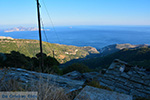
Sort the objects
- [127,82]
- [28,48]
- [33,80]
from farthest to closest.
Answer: [28,48], [127,82], [33,80]

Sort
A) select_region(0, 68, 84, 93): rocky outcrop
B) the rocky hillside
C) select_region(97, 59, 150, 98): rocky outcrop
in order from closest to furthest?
select_region(0, 68, 84, 93): rocky outcrop < select_region(97, 59, 150, 98): rocky outcrop < the rocky hillside

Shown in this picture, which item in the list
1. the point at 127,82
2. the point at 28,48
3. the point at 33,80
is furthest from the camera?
the point at 28,48

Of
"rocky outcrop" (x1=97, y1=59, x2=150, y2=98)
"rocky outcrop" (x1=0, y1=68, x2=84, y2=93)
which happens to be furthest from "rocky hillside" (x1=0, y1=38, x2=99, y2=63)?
"rocky outcrop" (x1=0, y1=68, x2=84, y2=93)

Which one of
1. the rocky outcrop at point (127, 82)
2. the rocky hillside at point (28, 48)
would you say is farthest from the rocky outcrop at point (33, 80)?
the rocky hillside at point (28, 48)

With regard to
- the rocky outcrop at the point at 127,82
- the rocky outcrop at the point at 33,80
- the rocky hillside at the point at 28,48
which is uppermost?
the rocky outcrop at the point at 33,80

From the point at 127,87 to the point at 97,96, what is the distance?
381 cm

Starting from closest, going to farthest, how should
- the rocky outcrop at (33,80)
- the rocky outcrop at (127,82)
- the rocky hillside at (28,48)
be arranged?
the rocky outcrop at (33,80), the rocky outcrop at (127,82), the rocky hillside at (28,48)

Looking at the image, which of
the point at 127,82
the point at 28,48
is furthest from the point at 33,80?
the point at 28,48

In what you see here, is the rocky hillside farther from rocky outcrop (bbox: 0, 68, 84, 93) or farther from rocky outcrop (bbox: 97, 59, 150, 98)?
rocky outcrop (bbox: 0, 68, 84, 93)

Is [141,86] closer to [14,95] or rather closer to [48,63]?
[14,95]

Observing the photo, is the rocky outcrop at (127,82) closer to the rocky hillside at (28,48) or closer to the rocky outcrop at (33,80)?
the rocky outcrop at (33,80)

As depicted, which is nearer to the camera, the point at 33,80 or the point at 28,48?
the point at 33,80

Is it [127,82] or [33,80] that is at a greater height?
[33,80]

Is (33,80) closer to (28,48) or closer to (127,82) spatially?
(127,82)
